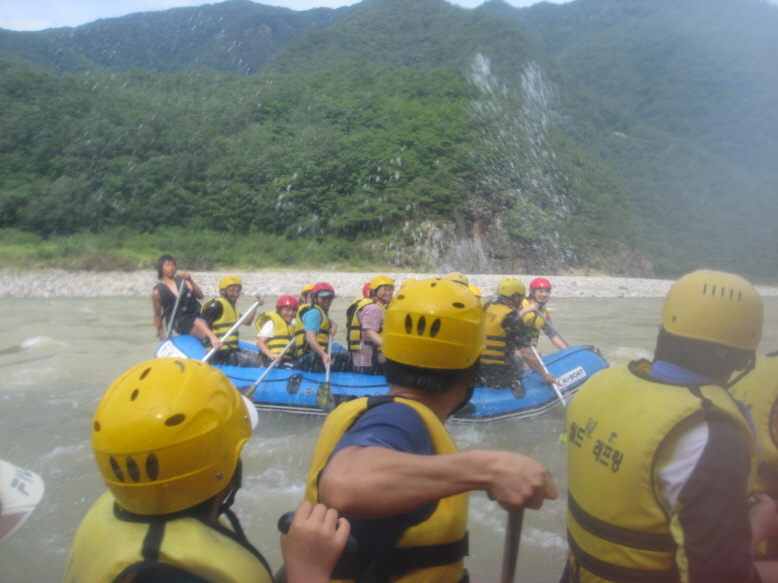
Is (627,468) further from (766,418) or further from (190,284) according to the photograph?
(190,284)

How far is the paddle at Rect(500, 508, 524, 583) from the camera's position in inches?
44.5

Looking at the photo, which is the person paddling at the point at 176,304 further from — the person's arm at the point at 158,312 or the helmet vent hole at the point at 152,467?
the helmet vent hole at the point at 152,467

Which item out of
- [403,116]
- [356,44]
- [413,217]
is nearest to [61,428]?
[413,217]

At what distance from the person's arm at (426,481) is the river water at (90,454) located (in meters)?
2.96

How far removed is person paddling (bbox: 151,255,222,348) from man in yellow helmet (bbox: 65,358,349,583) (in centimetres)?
497

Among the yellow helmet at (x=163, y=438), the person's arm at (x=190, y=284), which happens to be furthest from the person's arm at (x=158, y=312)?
the yellow helmet at (x=163, y=438)

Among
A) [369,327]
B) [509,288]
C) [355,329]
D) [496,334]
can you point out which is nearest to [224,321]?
[355,329]

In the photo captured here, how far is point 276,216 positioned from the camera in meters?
36.4

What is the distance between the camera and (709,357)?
56.5 inches

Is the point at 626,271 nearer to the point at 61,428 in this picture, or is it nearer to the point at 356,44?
the point at 61,428

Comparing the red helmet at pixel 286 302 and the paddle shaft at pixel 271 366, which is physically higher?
the red helmet at pixel 286 302

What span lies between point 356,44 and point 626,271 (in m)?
60.7

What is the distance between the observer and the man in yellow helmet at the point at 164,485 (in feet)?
3.60

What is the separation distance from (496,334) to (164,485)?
14.7 ft
